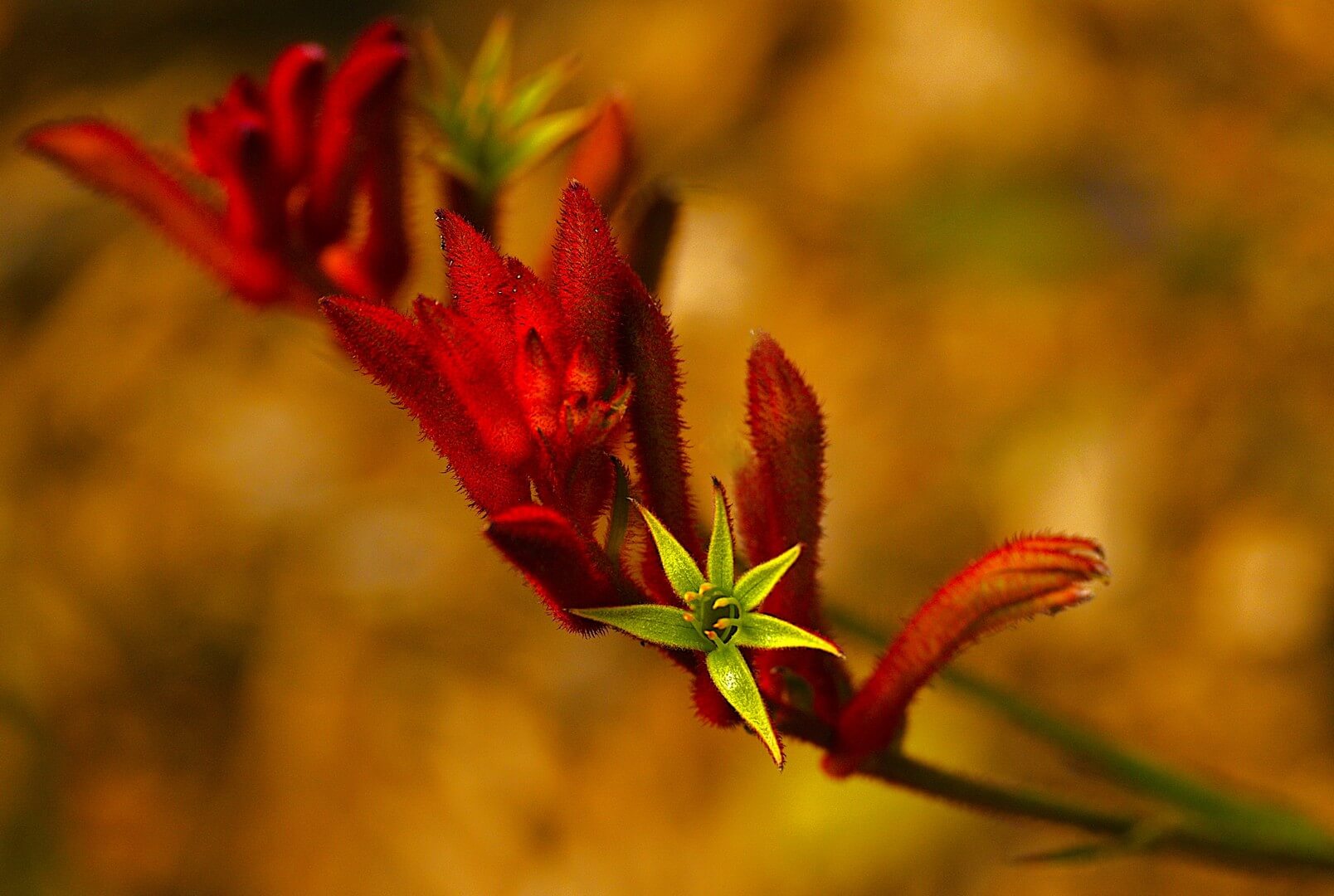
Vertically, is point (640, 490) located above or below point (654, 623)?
above

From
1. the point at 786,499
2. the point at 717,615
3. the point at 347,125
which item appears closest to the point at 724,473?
the point at 347,125

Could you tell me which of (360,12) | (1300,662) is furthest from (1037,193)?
(360,12)

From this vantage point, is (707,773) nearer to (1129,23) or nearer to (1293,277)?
(1293,277)

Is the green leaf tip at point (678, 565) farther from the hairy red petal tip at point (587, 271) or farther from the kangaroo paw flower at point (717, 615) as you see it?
the hairy red petal tip at point (587, 271)

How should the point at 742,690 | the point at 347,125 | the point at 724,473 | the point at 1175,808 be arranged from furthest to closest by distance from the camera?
the point at 724,473 < the point at 1175,808 < the point at 347,125 < the point at 742,690

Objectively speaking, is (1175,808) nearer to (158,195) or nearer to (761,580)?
(761,580)

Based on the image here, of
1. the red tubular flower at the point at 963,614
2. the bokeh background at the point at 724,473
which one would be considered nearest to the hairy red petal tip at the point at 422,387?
the red tubular flower at the point at 963,614
